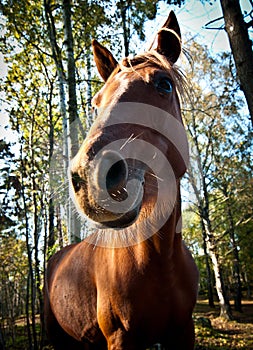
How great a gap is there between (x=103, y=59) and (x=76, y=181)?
1845 millimetres

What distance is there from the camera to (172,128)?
2131 mm

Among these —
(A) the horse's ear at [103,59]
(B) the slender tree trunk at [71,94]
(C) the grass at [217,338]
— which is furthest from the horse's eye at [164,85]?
(C) the grass at [217,338]

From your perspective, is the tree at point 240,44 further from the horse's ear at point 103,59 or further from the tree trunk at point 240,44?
the horse's ear at point 103,59

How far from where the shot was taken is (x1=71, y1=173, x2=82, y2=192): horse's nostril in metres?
1.37

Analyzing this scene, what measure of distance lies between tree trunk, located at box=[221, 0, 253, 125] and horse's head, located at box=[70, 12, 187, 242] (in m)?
0.72

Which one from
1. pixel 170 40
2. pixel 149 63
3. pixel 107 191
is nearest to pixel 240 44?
pixel 170 40

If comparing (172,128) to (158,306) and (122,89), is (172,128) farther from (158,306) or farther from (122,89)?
(158,306)

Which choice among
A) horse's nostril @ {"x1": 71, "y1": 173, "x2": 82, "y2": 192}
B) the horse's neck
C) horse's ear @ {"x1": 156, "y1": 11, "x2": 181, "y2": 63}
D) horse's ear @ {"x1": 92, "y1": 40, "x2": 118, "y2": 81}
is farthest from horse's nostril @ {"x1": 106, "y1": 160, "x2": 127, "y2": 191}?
horse's ear @ {"x1": 92, "y1": 40, "x2": 118, "y2": 81}

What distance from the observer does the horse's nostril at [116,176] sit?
1372 mm

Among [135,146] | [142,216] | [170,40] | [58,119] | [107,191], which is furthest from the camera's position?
[58,119]

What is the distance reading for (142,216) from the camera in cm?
208

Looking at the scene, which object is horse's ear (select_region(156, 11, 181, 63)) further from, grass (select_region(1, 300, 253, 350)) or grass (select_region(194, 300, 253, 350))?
grass (select_region(194, 300, 253, 350))

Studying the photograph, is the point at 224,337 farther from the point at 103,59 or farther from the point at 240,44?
the point at 103,59

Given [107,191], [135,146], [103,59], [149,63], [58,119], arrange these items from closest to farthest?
1. [107,191]
2. [135,146]
3. [149,63]
4. [103,59]
5. [58,119]
